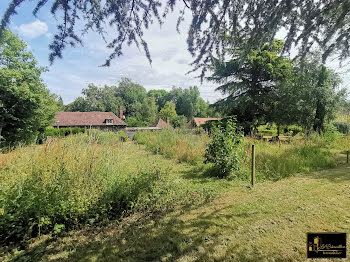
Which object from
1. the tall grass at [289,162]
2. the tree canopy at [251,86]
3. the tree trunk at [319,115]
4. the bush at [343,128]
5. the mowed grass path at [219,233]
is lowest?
the mowed grass path at [219,233]

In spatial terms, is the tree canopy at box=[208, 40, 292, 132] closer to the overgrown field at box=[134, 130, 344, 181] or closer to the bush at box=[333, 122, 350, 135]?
the bush at box=[333, 122, 350, 135]

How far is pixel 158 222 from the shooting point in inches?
109

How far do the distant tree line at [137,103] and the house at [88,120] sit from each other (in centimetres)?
1178

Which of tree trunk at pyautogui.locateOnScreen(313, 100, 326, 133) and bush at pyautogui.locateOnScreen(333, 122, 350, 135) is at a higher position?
tree trunk at pyautogui.locateOnScreen(313, 100, 326, 133)

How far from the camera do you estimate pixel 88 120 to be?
29.4 meters

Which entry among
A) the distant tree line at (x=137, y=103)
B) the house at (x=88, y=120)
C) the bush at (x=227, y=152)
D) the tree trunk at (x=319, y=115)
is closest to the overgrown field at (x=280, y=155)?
the bush at (x=227, y=152)

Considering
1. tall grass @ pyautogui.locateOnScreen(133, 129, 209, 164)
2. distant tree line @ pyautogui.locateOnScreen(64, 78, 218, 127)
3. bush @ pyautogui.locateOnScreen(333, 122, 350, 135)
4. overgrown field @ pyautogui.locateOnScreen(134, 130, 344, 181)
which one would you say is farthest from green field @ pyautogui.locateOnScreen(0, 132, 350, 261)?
distant tree line @ pyautogui.locateOnScreen(64, 78, 218, 127)

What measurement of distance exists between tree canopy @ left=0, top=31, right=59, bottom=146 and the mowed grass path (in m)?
10.4

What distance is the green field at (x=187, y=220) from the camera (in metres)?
2.07

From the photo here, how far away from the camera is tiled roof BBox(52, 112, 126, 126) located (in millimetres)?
27742

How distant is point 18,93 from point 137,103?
3811 centimetres

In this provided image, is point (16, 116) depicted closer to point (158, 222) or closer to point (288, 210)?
point (158, 222)

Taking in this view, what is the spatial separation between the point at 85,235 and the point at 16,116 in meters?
12.4

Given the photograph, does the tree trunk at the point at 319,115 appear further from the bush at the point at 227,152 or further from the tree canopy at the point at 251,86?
the bush at the point at 227,152
